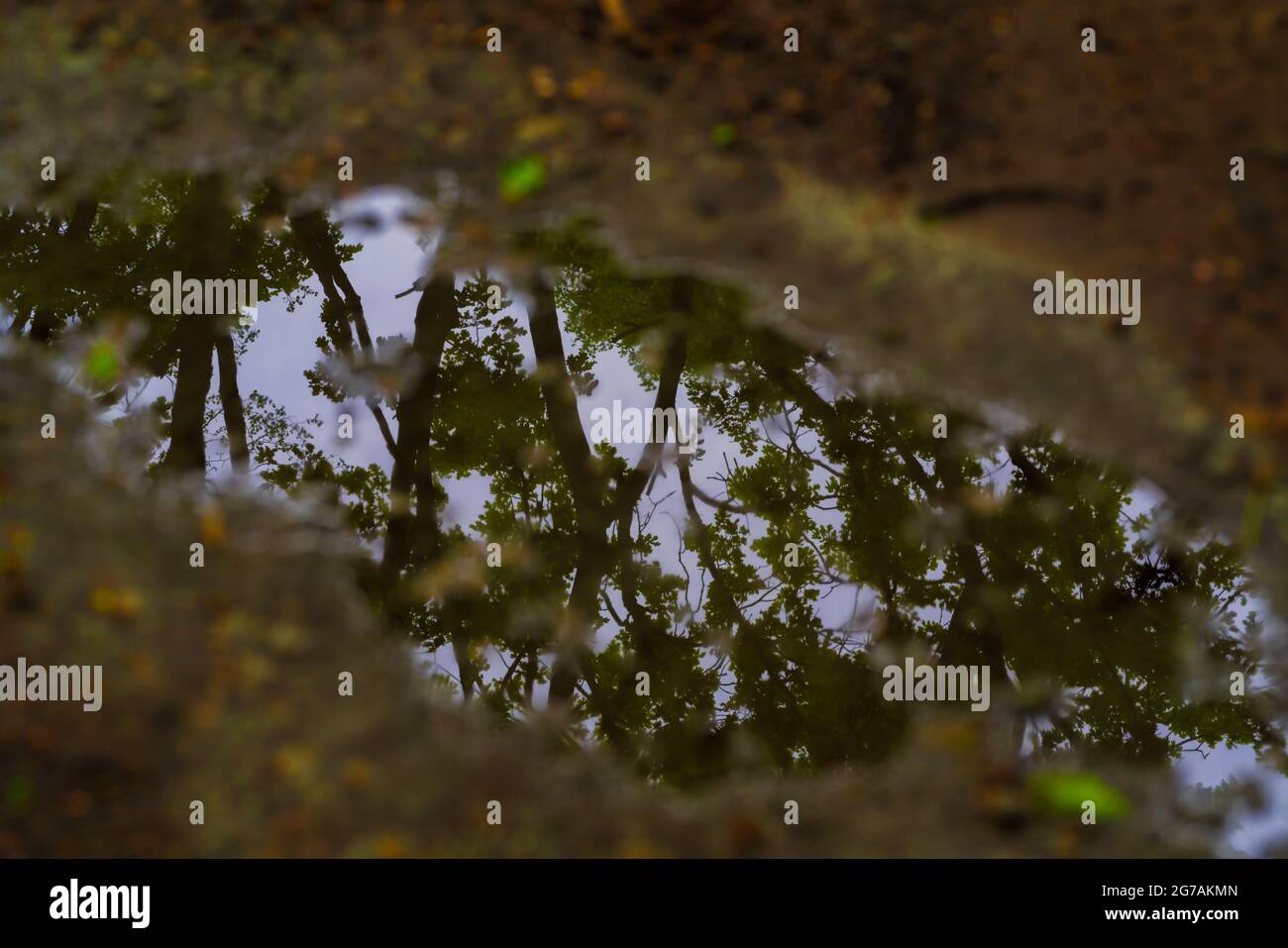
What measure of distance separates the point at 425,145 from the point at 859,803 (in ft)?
6.58

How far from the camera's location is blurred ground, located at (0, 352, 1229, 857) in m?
1.79

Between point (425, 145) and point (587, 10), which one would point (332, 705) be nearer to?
point (425, 145)

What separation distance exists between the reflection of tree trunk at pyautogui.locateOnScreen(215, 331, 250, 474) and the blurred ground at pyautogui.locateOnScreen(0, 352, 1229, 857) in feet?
7.31

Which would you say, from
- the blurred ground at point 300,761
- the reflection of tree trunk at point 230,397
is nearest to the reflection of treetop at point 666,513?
the reflection of tree trunk at point 230,397

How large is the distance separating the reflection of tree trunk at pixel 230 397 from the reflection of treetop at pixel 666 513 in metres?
0.01

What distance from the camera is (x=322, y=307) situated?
14.4 ft

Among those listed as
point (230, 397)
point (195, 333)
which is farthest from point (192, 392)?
point (195, 333)

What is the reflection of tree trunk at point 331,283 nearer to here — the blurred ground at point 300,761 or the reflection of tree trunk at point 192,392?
the reflection of tree trunk at point 192,392

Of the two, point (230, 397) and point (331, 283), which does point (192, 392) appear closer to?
point (230, 397)

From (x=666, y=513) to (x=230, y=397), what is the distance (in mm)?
2229

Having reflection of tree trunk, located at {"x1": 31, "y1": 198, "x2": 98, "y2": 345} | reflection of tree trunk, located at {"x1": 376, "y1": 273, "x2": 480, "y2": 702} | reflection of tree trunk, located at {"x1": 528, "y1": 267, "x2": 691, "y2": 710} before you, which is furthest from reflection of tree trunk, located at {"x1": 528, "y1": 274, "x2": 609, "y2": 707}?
reflection of tree trunk, located at {"x1": 31, "y1": 198, "x2": 98, "y2": 345}

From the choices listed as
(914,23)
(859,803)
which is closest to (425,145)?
(914,23)

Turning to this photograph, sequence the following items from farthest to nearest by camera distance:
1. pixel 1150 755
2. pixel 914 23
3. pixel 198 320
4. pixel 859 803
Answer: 1. pixel 198 320
2. pixel 1150 755
3. pixel 914 23
4. pixel 859 803

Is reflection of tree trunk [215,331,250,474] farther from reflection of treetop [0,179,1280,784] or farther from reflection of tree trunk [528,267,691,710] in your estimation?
reflection of tree trunk [528,267,691,710]
